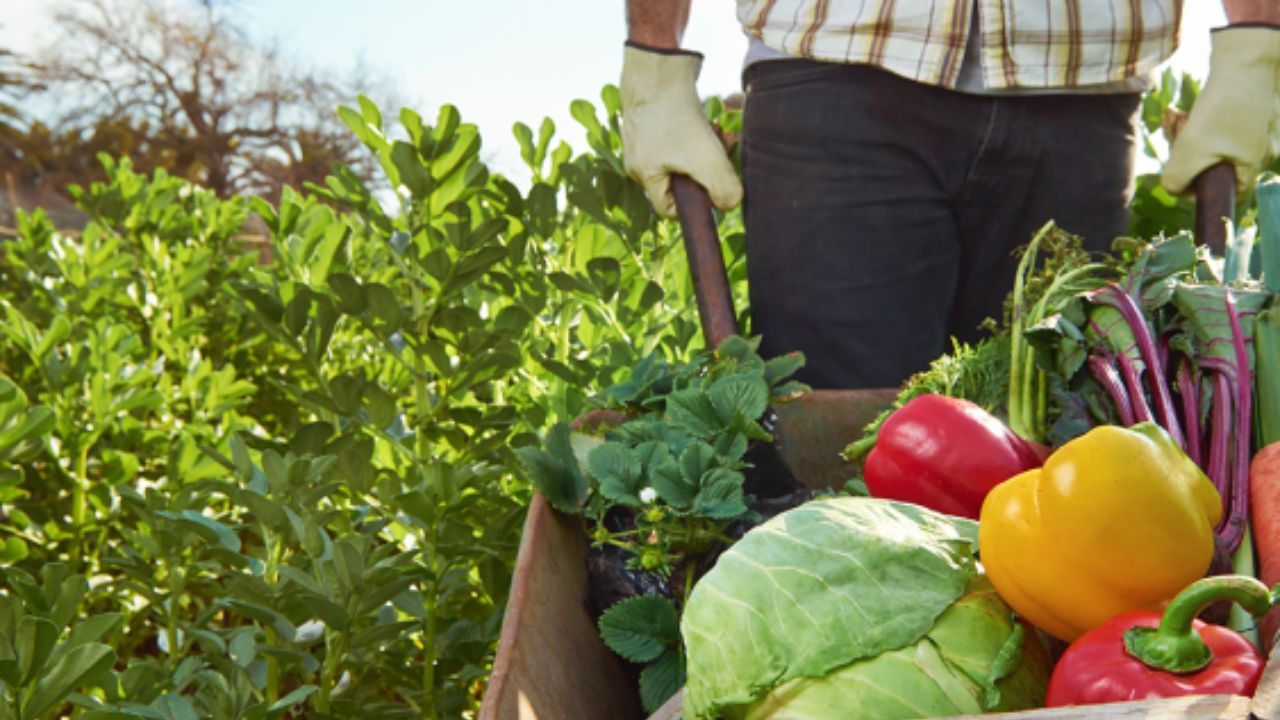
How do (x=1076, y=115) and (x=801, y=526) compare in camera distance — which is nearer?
(x=801, y=526)

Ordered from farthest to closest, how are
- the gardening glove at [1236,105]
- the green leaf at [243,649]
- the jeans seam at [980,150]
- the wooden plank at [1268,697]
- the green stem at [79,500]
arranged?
1. the green stem at [79,500]
2. the gardening glove at [1236,105]
3. the jeans seam at [980,150]
4. the green leaf at [243,649]
5. the wooden plank at [1268,697]

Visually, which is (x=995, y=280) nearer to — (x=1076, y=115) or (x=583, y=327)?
(x=1076, y=115)

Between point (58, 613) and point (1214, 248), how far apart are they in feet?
6.06

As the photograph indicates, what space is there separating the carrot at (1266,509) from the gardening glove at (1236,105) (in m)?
1.20

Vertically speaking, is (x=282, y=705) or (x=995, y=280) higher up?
(x=995, y=280)

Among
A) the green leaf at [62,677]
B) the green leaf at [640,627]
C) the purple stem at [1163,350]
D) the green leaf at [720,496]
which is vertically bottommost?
the green leaf at [640,627]

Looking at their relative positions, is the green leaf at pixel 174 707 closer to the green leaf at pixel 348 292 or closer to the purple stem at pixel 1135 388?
the green leaf at pixel 348 292

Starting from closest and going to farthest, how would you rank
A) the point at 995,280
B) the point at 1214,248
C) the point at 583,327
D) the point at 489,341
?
the point at 1214,248 < the point at 489,341 < the point at 995,280 < the point at 583,327

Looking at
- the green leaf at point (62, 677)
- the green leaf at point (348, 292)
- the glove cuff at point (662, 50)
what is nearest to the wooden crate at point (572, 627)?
the green leaf at point (62, 677)

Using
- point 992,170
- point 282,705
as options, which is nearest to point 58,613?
point 282,705

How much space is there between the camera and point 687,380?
168cm

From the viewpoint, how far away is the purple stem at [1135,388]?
122cm

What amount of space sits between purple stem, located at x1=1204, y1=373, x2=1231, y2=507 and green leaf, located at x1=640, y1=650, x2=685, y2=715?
59cm

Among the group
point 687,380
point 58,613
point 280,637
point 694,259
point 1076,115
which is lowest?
point 280,637
